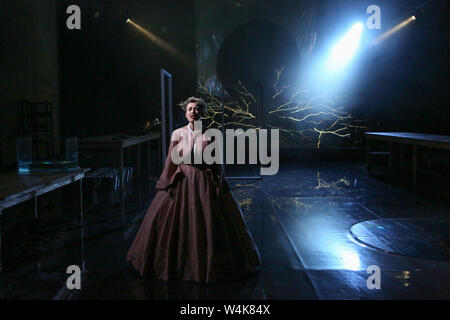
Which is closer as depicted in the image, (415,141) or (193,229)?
(193,229)

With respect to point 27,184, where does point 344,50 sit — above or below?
above

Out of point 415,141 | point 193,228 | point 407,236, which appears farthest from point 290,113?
point 193,228

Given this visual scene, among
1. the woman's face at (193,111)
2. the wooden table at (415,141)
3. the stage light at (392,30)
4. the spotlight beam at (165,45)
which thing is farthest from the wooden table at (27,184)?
the stage light at (392,30)

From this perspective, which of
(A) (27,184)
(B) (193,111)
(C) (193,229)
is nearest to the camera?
(C) (193,229)

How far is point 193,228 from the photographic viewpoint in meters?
2.60

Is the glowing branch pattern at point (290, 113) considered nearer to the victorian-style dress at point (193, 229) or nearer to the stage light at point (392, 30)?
the stage light at point (392, 30)

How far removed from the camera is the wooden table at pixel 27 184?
2.49 m

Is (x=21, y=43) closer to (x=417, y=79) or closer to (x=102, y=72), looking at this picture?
(x=102, y=72)

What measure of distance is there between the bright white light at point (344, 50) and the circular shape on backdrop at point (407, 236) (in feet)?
21.7

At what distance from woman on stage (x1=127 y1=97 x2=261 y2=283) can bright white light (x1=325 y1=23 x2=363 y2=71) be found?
26.9ft

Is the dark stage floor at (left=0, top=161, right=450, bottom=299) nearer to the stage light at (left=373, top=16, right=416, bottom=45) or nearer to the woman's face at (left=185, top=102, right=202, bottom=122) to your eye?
the woman's face at (left=185, top=102, right=202, bottom=122)

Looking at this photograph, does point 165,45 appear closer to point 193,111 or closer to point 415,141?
point 415,141

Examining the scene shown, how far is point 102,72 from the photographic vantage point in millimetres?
9281

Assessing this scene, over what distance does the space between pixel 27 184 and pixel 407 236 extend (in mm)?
3226
